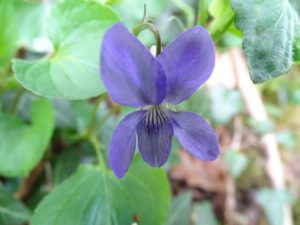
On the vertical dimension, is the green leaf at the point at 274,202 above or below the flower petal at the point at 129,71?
below

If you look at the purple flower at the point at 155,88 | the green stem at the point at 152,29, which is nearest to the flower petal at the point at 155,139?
the purple flower at the point at 155,88

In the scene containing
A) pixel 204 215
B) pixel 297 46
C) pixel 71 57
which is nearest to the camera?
pixel 297 46

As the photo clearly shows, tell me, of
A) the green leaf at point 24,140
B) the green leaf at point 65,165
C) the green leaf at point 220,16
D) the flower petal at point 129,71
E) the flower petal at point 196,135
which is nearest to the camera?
the flower petal at point 129,71

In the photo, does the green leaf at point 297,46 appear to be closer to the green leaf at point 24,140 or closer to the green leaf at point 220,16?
the green leaf at point 220,16

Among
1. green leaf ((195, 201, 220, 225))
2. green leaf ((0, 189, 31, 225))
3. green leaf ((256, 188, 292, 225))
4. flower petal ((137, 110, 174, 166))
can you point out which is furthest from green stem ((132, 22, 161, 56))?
green leaf ((256, 188, 292, 225))

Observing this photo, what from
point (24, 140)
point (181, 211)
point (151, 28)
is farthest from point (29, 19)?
point (151, 28)

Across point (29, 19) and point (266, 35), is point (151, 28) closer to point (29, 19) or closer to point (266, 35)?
point (266, 35)

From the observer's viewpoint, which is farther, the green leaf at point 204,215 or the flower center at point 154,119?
the green leaf at point 204,215

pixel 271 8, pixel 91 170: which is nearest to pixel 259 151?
pixel 91 170
